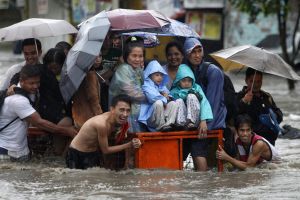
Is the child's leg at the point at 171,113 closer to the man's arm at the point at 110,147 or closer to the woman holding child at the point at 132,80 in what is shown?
the woman holding child at the point at 132,80

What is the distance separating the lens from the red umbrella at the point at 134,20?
31.2ft

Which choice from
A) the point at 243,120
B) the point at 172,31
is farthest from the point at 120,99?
the point at 243,120

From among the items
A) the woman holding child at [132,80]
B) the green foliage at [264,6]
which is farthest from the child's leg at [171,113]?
the green foliage at [264,6]

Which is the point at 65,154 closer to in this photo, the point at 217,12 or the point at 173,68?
the point at 173,68

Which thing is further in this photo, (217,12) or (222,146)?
(217,12)

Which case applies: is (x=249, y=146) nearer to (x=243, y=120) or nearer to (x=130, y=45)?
(x=243, y=120)

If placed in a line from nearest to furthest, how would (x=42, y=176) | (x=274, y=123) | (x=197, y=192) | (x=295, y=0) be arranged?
(x=197, y=192) < (x=42, y=176) < (x=274, y=123) < (x=295, y=0)

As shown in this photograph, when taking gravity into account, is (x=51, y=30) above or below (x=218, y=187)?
above

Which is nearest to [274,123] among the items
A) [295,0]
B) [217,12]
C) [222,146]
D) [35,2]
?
[222,146]

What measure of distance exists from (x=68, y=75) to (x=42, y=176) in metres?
1.15

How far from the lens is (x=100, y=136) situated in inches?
361

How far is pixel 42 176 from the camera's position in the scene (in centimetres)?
966

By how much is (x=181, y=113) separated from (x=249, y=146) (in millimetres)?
997

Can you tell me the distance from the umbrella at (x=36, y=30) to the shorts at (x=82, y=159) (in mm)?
1523
